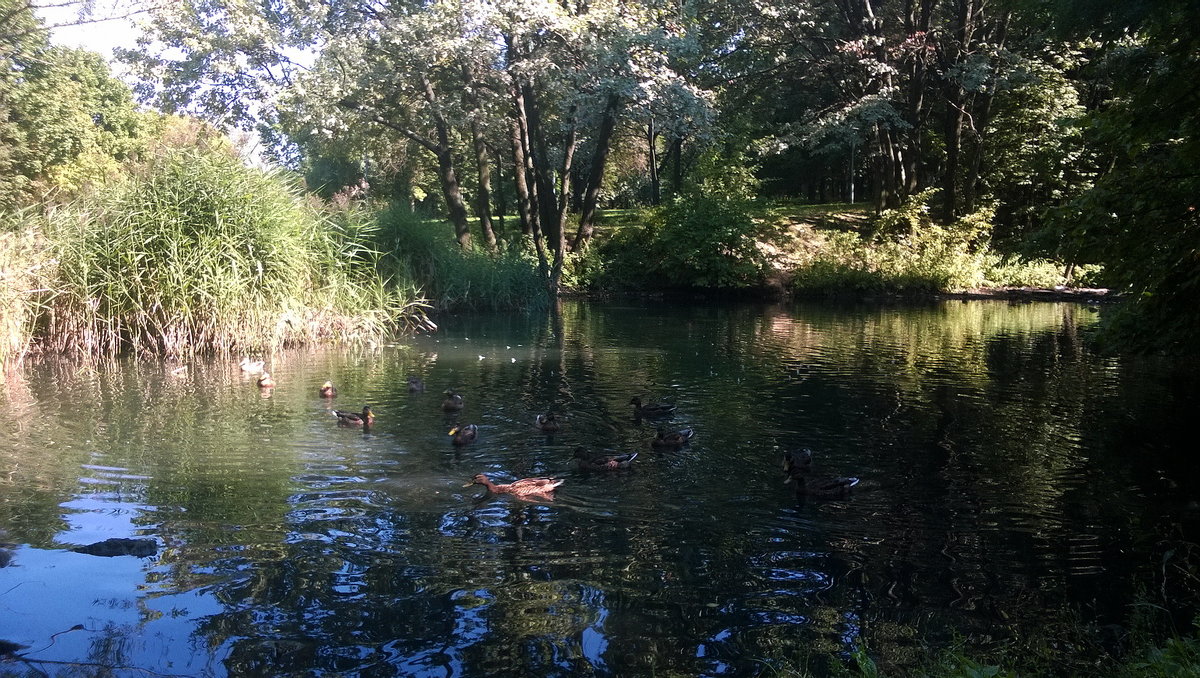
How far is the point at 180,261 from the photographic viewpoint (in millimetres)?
16172

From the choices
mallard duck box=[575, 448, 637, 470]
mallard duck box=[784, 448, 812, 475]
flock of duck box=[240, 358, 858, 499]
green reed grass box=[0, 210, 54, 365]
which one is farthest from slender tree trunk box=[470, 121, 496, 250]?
mallard duck box=[784, 448, 812, 475]

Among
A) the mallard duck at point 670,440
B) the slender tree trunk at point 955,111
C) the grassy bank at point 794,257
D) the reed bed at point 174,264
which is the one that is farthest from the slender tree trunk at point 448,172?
the mallard duck at point 670,440

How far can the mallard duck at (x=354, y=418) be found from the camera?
11.0 metres

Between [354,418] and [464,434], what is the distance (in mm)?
1690

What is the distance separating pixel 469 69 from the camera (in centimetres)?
2858

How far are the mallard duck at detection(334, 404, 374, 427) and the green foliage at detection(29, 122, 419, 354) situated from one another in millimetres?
6572

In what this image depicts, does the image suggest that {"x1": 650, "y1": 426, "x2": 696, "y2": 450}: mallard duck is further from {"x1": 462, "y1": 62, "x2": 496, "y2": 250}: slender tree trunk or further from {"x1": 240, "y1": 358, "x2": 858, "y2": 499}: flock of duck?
{"x1": 462, "y1": 62, "x2": 496, "y2": 250}: slender tree trunk

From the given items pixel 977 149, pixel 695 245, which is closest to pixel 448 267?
pixel 695 245

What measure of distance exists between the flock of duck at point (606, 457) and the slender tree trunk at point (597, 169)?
18446 mm

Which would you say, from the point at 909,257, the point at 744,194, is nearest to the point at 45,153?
the point at 744,194

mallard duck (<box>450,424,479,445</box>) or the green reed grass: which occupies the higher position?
the green reed grass

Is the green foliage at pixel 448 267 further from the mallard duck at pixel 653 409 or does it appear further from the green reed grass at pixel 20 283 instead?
the mallard duck at pixel 653 409

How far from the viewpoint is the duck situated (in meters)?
8.12

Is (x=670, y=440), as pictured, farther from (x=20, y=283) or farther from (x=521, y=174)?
(x=521, y=174)
